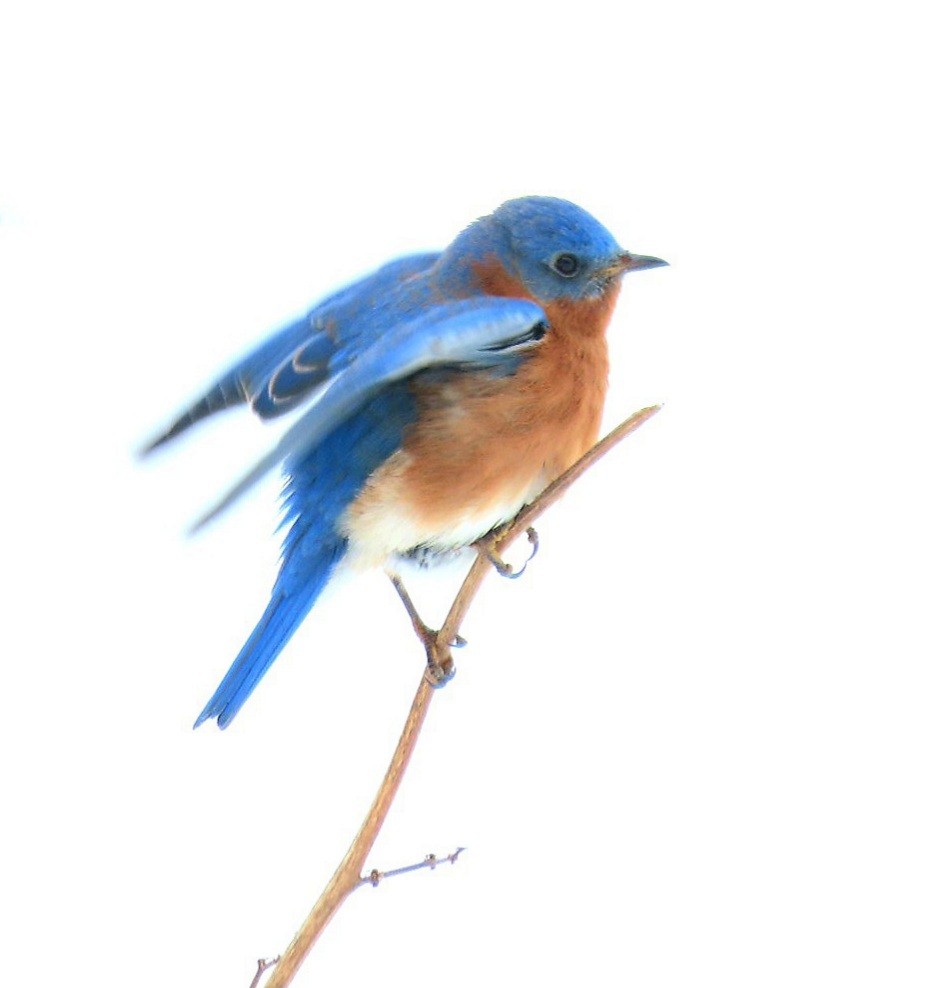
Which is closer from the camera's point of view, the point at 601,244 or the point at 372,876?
the point at 372,876

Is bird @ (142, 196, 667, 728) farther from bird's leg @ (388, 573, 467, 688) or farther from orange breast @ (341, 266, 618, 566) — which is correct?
bird's leg @ (388, 573, 467, 688)

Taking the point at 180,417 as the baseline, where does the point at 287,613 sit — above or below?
below

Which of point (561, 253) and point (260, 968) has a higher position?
point (561, 253)

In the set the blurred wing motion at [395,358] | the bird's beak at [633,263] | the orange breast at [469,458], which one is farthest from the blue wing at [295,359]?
the bird's beak at [633,263]

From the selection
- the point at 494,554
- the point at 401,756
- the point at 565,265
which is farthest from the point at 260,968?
the point at 565,265

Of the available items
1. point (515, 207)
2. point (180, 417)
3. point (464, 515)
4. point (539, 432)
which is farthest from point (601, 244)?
point (180, 417)

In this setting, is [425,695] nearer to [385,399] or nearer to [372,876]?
[372,876]

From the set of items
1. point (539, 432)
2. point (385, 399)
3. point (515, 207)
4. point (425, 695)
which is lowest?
point (425, 695)

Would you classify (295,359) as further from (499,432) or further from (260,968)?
(260,968)
